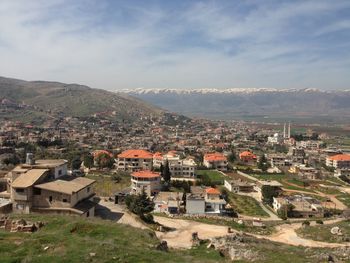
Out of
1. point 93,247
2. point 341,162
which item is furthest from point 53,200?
point 341,162

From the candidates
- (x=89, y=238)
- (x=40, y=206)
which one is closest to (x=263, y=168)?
(x=40, y=206)

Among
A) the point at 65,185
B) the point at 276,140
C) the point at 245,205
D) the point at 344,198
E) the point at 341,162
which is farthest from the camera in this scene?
the point at 276,140

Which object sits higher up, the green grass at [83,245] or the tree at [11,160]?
the green grass at [83,245]

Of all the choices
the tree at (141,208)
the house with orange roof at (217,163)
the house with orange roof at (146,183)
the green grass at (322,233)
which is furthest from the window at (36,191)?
the house with orange roof at (217,163)

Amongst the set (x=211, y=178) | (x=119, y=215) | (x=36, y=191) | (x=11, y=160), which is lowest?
(x=211, y=178)

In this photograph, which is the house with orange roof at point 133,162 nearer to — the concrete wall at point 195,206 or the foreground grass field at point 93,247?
the concrete wall at point 195,206

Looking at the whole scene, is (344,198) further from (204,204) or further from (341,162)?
(341,162)
